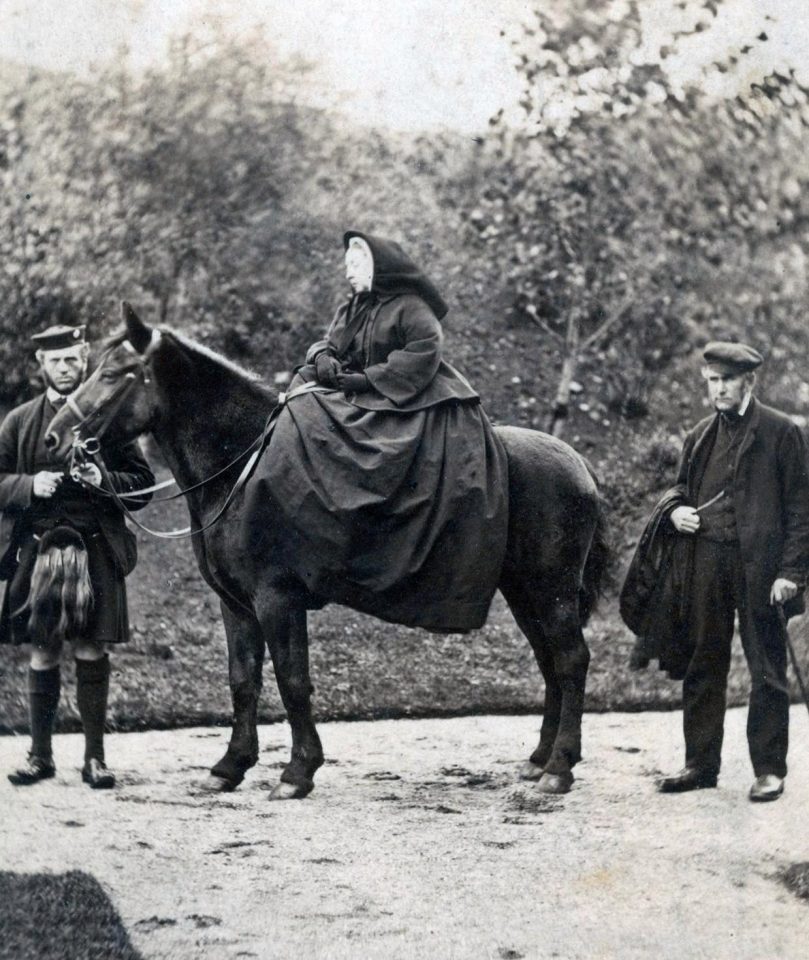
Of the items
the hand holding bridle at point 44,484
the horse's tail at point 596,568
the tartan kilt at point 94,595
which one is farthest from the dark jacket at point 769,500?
the hand holding bridle at point 44,484

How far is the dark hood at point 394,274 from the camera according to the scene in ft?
20.5

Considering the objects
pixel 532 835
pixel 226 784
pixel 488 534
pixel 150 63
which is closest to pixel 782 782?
pixel 532 835

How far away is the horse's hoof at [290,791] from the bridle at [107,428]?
4.28 ft

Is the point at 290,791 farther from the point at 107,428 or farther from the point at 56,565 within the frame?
the point at 107,428

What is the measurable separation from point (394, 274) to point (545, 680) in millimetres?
2185

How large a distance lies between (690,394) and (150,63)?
3342 mm

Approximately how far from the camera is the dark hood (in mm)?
6246

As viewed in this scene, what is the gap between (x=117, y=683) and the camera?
21.5ft

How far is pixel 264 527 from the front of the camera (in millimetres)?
6102

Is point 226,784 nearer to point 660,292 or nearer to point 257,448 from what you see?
point 257,448

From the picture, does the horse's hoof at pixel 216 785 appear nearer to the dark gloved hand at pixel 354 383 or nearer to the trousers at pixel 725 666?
the dark gloved hand at pixel 354 383

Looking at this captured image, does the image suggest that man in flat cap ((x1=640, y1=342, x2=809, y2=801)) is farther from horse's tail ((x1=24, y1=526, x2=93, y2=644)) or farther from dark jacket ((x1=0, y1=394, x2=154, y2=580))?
horse's tail ((x1=24, y1=526, x2=93, y2=644))

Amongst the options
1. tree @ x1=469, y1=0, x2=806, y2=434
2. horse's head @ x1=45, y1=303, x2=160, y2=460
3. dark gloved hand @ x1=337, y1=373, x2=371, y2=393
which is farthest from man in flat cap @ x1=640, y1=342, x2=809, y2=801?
horse's head @ x1=45, y1=303, x2=160, y2=460

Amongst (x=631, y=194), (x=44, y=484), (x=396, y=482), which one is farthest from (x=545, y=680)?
(x=631, y=194)
